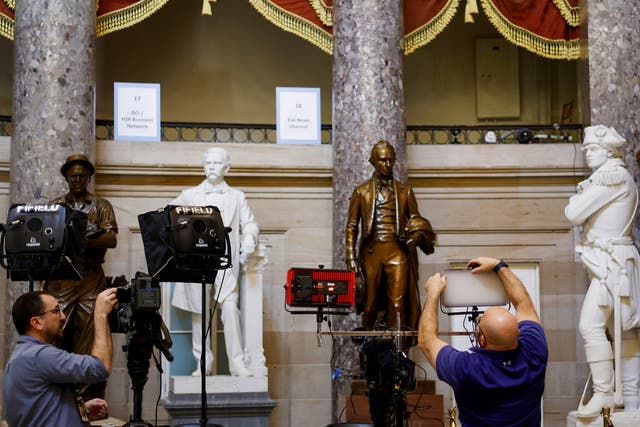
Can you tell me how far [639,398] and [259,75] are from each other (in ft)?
21.4

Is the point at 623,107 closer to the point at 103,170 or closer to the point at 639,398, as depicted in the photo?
the point at 639,398

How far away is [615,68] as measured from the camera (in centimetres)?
987

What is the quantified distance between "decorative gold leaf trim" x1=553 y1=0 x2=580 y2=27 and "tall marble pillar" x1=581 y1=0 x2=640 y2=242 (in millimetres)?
520

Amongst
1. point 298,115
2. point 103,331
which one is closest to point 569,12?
point 298,115

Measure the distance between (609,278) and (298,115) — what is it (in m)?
3.67

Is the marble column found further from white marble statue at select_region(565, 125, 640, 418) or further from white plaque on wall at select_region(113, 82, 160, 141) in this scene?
white marble statue at select_region(565, 125, 640, 418)

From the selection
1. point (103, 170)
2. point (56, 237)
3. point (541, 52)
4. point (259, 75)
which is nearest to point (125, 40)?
point (259, 75)

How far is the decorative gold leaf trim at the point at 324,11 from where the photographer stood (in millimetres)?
10516

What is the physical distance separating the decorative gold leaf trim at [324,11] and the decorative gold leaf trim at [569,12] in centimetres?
227

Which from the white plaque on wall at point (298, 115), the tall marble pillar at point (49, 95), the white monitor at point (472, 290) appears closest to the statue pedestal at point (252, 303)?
the tall marble pillar at point (49, 95)

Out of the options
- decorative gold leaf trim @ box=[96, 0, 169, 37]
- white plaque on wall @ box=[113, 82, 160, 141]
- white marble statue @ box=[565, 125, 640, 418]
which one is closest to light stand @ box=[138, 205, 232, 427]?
white marble statue @ box=[565, 125, 640, 418]

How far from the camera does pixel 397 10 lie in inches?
400

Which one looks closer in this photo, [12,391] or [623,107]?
[12,391]

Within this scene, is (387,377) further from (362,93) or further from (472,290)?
(362,93)
